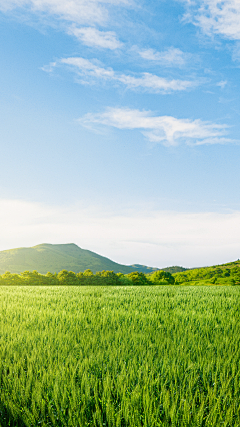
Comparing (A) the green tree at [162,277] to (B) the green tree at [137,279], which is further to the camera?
(A) the green tree at [162,277]

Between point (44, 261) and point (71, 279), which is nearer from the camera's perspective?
point (71, 279)

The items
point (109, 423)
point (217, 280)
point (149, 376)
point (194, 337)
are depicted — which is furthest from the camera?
point (217, 280)

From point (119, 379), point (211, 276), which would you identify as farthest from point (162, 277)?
point (119, 379)

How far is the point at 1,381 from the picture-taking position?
2.30m

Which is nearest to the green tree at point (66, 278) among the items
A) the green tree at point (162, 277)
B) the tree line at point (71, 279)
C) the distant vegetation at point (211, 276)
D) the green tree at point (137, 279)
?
the tree line at point (71, 279)

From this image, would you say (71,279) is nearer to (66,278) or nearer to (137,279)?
(66,278)

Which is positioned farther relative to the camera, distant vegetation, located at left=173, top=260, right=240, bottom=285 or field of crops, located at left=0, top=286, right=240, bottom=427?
distant vegetation, located at left=173, top=260, right=240, bottom=285

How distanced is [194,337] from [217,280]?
30.4m

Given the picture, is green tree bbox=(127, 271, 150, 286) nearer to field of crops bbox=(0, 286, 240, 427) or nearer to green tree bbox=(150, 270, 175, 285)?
green tree bbox=(150, 270, 175, 285)

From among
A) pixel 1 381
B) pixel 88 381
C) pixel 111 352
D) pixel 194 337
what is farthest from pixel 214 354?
pixel 1 381

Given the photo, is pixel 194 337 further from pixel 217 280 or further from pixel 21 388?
pixel 217 280

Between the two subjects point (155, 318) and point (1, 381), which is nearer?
point (1, 381)

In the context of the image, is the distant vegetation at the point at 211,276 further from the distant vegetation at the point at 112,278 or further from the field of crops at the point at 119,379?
the field of crops at the point at 119,379

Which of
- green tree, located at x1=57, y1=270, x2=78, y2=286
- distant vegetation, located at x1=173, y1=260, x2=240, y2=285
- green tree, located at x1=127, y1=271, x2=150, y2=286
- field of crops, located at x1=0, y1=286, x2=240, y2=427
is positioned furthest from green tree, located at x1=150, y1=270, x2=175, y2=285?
field of crops, located at x1=0, y1=286, x2=240, y2=427
